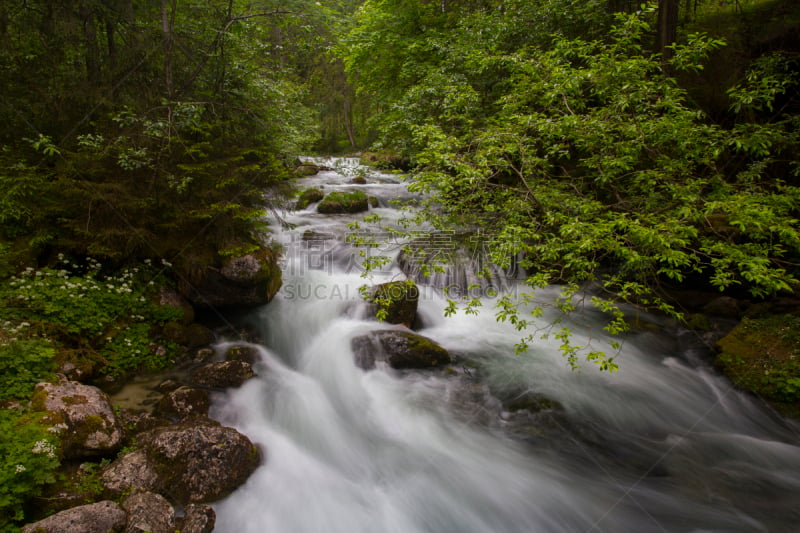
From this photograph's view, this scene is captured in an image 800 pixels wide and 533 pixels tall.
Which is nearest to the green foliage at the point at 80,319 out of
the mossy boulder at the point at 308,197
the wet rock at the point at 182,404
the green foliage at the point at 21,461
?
the green foliage at the point at 21,461

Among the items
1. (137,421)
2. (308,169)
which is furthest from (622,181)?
(308,169)

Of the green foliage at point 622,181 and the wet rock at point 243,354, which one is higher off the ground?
the green foliage at point 622,181

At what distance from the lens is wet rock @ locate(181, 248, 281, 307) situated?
6594 mm

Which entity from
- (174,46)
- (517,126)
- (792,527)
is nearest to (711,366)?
(792,527)

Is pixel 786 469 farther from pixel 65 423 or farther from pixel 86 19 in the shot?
pixel 86 19

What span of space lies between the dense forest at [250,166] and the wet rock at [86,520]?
1.00 feet

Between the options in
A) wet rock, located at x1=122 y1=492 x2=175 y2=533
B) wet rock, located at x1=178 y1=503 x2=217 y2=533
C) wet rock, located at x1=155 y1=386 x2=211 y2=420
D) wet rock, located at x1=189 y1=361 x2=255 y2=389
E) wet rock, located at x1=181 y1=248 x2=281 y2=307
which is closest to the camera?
wet rock, located at x1=122 y1=492 x2=175 y2=533

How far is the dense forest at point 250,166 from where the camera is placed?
13.2 ft

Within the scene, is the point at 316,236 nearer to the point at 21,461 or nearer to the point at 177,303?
the point at 177,303

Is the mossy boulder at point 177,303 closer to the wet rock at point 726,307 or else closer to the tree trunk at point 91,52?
the tree trunk at point 91,52

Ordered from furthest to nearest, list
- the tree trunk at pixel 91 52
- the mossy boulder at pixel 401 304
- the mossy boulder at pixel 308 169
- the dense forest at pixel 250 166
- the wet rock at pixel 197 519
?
the mossy boulder at pixel 308 169
the mossy boulder at pixel 401 304
the tree trunk at pixel 91 52
the dense forest at pixel 250 166
the wet rock at pixel 197 519

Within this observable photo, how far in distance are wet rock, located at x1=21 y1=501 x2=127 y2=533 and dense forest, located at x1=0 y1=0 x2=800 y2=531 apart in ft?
1.00

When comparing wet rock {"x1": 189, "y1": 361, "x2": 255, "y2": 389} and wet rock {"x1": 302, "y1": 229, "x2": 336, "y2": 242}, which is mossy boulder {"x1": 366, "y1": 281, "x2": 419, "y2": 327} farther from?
wet rock {"x1": 302, "y1": 229, "x2": 336, "y2": 242}

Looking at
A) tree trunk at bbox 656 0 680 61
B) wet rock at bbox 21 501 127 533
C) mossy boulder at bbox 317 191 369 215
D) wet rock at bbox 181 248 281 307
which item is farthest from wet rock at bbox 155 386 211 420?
tree trunk at bbox 656 0 680 61
